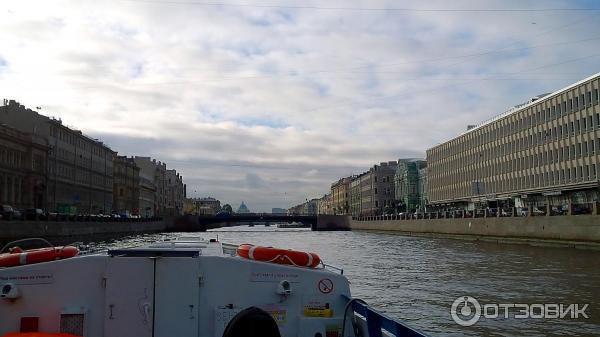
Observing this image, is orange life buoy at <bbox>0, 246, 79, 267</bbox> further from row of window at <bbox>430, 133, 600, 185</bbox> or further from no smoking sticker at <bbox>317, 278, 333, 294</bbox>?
row of window at <bbox>430, 133, 600, 185</bbox>

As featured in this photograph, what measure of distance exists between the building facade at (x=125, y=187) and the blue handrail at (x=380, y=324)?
12497 cm

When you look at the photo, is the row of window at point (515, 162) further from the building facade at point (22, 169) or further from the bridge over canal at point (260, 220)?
the building facade at point (22, 169)

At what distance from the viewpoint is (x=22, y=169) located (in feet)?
252

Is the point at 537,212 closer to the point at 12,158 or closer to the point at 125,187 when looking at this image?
→ the point at 12,158

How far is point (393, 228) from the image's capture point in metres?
106

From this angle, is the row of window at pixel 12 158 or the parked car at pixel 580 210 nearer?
the parked car at pixel 580 210

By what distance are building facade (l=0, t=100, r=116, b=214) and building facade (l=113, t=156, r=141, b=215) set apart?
12.6m

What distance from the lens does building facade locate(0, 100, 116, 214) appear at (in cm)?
8719

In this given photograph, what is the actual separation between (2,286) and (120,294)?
139 cm

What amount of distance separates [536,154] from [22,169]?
71.0 meters

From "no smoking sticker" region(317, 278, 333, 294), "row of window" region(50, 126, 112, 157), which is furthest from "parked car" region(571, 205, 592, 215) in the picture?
"row of window" region(50, 126, 112, 157)

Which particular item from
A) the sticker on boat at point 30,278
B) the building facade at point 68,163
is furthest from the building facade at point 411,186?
the sticker on boat at point 30,278

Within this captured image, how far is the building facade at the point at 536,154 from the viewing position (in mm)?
68062

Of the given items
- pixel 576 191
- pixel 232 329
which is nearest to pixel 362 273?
pixel 232 329
